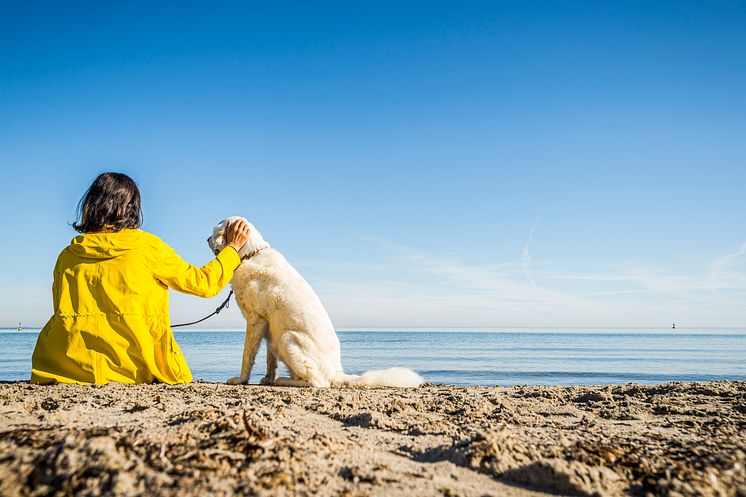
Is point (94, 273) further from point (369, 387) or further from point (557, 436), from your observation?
point (557, 436)

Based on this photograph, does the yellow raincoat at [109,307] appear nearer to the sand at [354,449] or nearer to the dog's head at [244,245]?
the sand at [354,449]

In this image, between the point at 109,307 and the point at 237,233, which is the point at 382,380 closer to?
the point at 237,233

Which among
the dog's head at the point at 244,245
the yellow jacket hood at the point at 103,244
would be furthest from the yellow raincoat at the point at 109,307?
the dog's head at the point at 244,245

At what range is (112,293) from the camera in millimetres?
4438

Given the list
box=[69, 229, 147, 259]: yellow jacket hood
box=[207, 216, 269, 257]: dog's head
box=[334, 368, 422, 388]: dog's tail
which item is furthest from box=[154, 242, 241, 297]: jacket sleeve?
box=[334, 368, 422, 388]: dog's tail

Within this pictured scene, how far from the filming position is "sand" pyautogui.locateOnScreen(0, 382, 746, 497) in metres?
1.80

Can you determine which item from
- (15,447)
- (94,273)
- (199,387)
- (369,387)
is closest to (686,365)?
(369,387)

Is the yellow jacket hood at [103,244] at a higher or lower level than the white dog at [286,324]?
higher

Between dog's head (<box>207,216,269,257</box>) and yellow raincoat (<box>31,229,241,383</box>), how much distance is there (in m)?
1.35

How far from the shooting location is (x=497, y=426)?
3.17 m

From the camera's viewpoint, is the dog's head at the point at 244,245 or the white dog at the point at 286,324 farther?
the dog's head at the point at 244,245

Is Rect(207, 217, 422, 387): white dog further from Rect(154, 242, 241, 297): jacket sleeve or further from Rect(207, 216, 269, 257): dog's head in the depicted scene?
Rect(154, 242, 241, 297): jacket sleeve

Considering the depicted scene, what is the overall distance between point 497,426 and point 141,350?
322 cm

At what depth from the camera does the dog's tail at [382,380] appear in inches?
220
